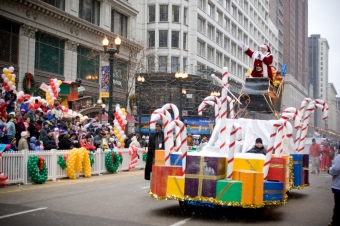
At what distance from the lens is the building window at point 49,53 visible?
2970 centimetres

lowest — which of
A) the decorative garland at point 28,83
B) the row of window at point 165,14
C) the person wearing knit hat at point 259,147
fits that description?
the person wearing knit hat at point 259,147

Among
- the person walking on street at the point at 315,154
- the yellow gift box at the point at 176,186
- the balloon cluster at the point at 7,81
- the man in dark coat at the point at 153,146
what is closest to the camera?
the yellow gift box at the point at 176,186

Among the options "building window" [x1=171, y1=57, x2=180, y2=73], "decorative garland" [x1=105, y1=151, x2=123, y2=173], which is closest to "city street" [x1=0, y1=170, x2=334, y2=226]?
"decorative garland" [x1=105, y1=151, x2=123, y2=173]

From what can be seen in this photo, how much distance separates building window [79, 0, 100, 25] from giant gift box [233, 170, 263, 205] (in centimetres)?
2824

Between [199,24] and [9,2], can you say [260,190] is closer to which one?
[9,2]

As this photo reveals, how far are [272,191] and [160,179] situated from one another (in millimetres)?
2391

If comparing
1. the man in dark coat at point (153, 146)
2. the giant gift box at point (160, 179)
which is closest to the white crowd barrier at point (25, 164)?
the man in dark coat at point (153, 146)

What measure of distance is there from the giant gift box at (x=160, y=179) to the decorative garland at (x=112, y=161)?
1110 cm

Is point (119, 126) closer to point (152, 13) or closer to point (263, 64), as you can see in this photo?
point (263, 64)

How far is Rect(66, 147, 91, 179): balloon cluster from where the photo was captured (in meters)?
17.2

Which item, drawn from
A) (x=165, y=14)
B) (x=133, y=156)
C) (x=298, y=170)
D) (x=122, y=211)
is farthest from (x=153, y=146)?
(x=165, y=14)

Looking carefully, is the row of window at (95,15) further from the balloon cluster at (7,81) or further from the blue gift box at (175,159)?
the blue gift box at (175,159)

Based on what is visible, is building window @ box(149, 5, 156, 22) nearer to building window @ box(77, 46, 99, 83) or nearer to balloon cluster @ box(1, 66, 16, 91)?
building window @ box(77, 46, 99, 83)

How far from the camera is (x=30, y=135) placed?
58.1ft
